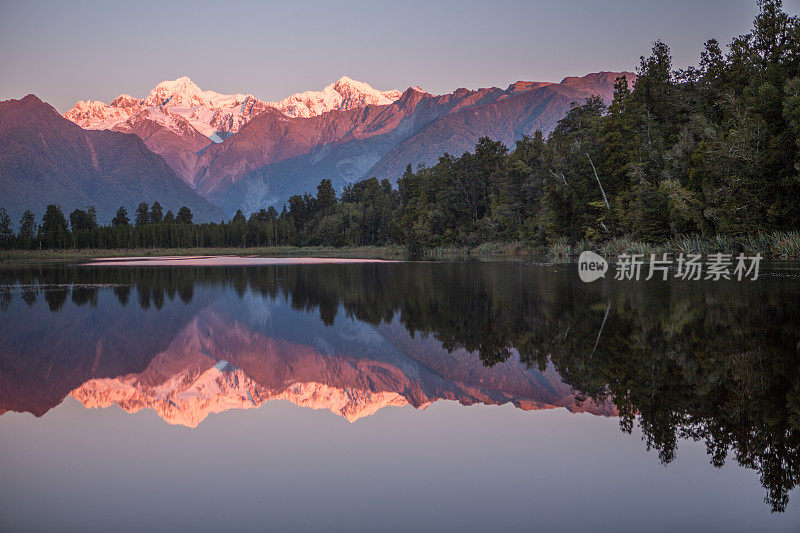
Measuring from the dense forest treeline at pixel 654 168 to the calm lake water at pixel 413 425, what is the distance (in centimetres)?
3434

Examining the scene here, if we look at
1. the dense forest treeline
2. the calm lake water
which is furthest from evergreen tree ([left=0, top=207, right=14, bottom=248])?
the calm lake water

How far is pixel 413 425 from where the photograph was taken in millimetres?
8727

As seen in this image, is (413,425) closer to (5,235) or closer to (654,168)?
(654,168)

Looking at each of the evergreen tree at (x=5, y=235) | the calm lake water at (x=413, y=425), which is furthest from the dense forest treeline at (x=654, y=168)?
the evergreen tree at (x=5, y=235)

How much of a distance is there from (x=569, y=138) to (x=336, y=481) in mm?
90919

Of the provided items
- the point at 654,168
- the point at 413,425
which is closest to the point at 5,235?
the point at 654,168

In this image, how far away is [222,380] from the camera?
11.8 meters

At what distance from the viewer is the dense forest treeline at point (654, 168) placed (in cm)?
4756

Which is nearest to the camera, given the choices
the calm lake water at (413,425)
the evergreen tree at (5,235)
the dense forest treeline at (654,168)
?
the calm lake water at (413,425)

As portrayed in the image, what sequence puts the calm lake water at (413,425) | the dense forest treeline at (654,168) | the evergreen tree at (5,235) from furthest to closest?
the evergreen tree at (5,235) < the dense forest treeline at (654,168) < the calm lake water at (413,425)

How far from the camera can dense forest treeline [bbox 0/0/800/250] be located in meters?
47.6

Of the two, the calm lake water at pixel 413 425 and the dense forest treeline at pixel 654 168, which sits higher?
the dense forest treeline at pixel 654 168

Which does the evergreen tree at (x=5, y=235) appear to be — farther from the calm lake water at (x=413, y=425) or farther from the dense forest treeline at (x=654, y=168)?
the calm lake water at (x=413, y=425)

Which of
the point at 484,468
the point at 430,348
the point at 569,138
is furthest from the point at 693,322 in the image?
the point at 569,138
